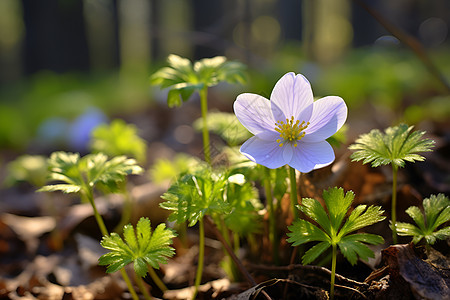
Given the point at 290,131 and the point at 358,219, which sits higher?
the point at 290,131

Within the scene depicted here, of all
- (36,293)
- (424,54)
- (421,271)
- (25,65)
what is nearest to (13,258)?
(36,293)

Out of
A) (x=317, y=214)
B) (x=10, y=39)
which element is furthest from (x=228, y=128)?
(x=10, y=39)

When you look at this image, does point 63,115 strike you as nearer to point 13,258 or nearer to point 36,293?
point 13,258

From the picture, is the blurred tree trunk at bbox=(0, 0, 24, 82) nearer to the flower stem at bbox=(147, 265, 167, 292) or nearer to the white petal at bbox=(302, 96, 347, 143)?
the flower stem at bbox=(147, 265, 167, 292)

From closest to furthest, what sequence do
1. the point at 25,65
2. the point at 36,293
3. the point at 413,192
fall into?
the point at 413,192
the point at 36,293
the point at 25,65

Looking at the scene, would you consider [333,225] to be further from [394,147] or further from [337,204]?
[394,147]

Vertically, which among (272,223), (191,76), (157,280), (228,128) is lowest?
(157,280)

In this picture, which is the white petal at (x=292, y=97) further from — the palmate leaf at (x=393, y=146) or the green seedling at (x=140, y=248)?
the green seedling at (x=140, y=248)
